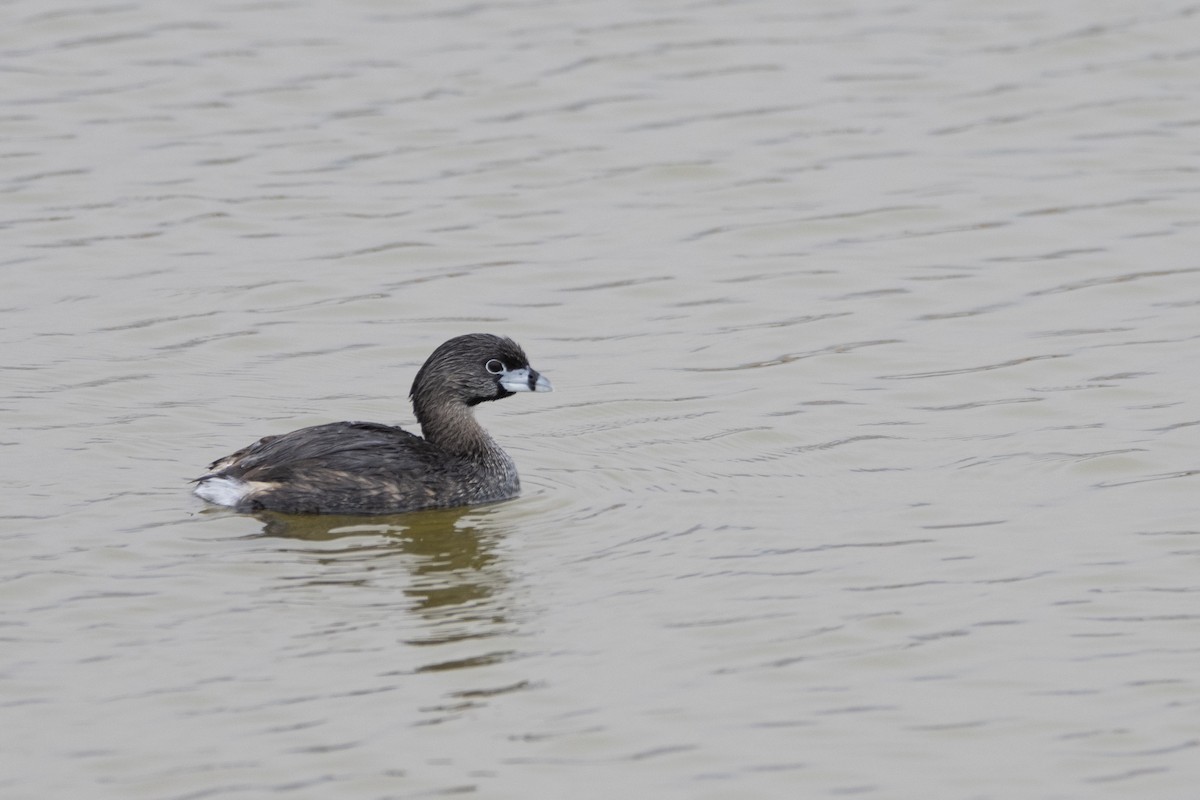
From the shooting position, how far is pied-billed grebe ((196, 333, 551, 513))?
477 inches

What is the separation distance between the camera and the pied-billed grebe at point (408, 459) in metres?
12.1

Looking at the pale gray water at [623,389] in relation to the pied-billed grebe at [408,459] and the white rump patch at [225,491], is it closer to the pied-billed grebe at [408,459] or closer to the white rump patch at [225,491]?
the white rump patch at [225,491]

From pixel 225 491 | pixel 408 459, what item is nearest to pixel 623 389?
pixel 408 459

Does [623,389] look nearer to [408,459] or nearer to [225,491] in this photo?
[408,459]

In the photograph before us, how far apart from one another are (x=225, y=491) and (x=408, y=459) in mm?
1106

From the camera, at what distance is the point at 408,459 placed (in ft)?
40.9

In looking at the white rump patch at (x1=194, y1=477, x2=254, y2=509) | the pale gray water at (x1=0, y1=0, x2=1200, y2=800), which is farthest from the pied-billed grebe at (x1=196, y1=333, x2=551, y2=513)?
the pale gray water at (x1=0, y1=0, x2=1200, y2=800)

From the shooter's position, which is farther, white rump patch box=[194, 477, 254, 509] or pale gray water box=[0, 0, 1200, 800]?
white rump patch box=[194, 477, 254, 509]

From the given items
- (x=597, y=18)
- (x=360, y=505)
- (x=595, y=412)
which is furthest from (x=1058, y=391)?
(x=597, y=18)

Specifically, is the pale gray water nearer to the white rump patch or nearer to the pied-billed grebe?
the white rump patch

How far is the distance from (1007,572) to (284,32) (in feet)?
48.3

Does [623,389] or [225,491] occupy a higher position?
[225,491]

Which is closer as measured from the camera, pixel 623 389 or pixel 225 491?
pixel 225 491

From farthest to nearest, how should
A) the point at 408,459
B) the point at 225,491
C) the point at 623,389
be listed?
the point at 623,389 < the point at 408,459 < the point at 225,491
